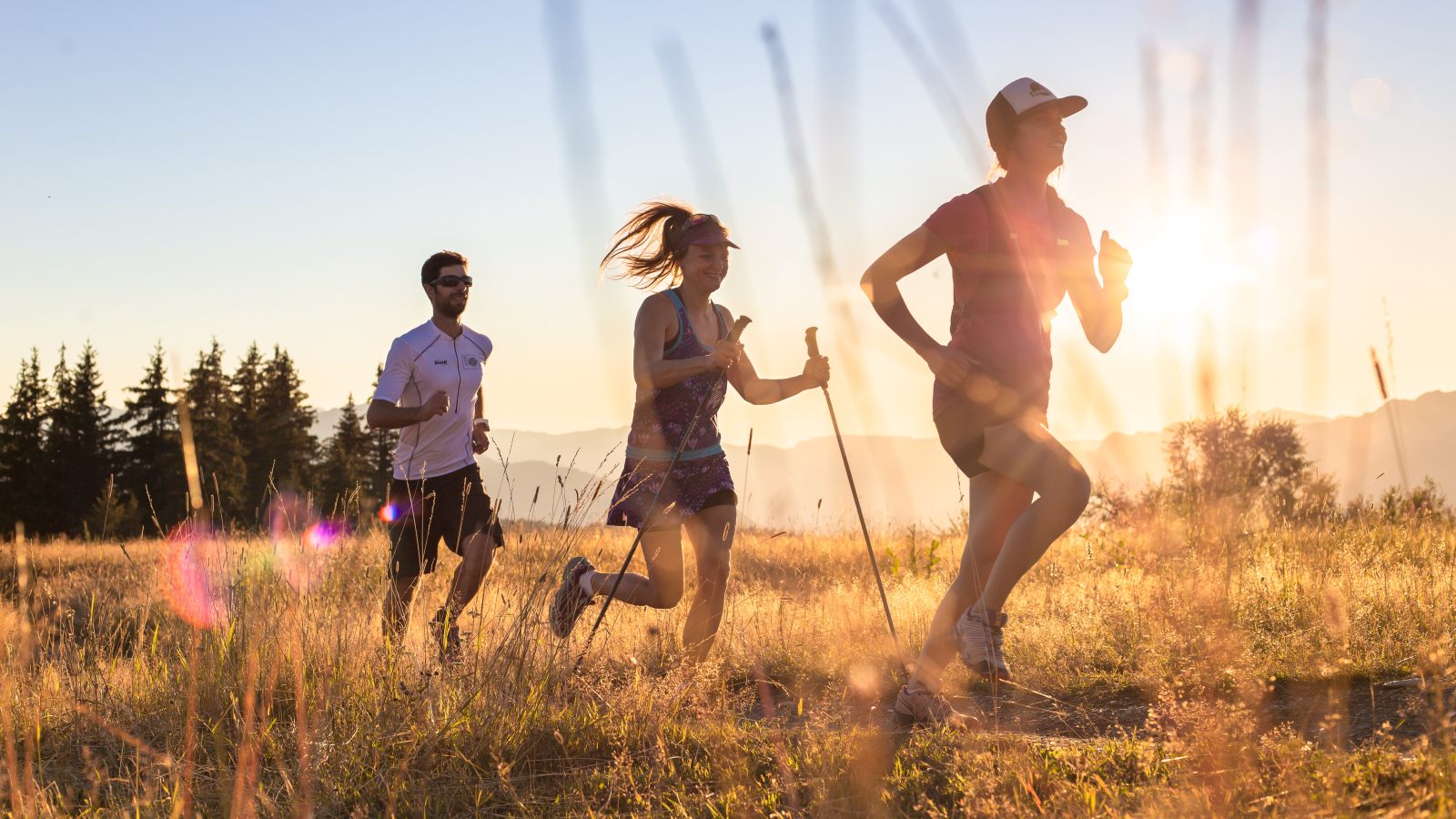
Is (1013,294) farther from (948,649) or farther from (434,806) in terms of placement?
(434,806)

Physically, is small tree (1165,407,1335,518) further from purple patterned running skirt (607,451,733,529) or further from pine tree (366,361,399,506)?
pine tree (366,361,399,506)

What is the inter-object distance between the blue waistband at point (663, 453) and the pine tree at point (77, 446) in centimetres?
4468

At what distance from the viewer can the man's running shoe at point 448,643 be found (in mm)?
3299

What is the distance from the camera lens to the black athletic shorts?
493cm

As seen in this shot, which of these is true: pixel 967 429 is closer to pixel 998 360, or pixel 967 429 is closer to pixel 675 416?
pixel 998 360

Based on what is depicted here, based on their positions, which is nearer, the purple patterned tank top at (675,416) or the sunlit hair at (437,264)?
the purple patterned tank top at (675,416)

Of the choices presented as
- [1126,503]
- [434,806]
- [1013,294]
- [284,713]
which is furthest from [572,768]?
[1126,503]

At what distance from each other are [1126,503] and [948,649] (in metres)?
13.2

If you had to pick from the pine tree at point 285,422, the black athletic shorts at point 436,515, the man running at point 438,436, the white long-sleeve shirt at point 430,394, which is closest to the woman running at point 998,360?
the man running at point 438,436

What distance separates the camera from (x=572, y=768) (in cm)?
274

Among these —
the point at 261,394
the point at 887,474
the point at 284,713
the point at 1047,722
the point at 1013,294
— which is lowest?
the point at 1047,722

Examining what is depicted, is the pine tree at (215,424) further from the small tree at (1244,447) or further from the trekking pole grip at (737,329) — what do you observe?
the trekking pole grip at (737,329)

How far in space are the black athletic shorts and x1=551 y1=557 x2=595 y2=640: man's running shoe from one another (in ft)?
1.84

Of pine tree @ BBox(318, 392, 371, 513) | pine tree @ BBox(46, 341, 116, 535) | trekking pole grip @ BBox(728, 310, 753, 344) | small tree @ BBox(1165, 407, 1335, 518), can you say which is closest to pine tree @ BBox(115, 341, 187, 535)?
pine tree @ BBox(46, 341, 116, 535)
